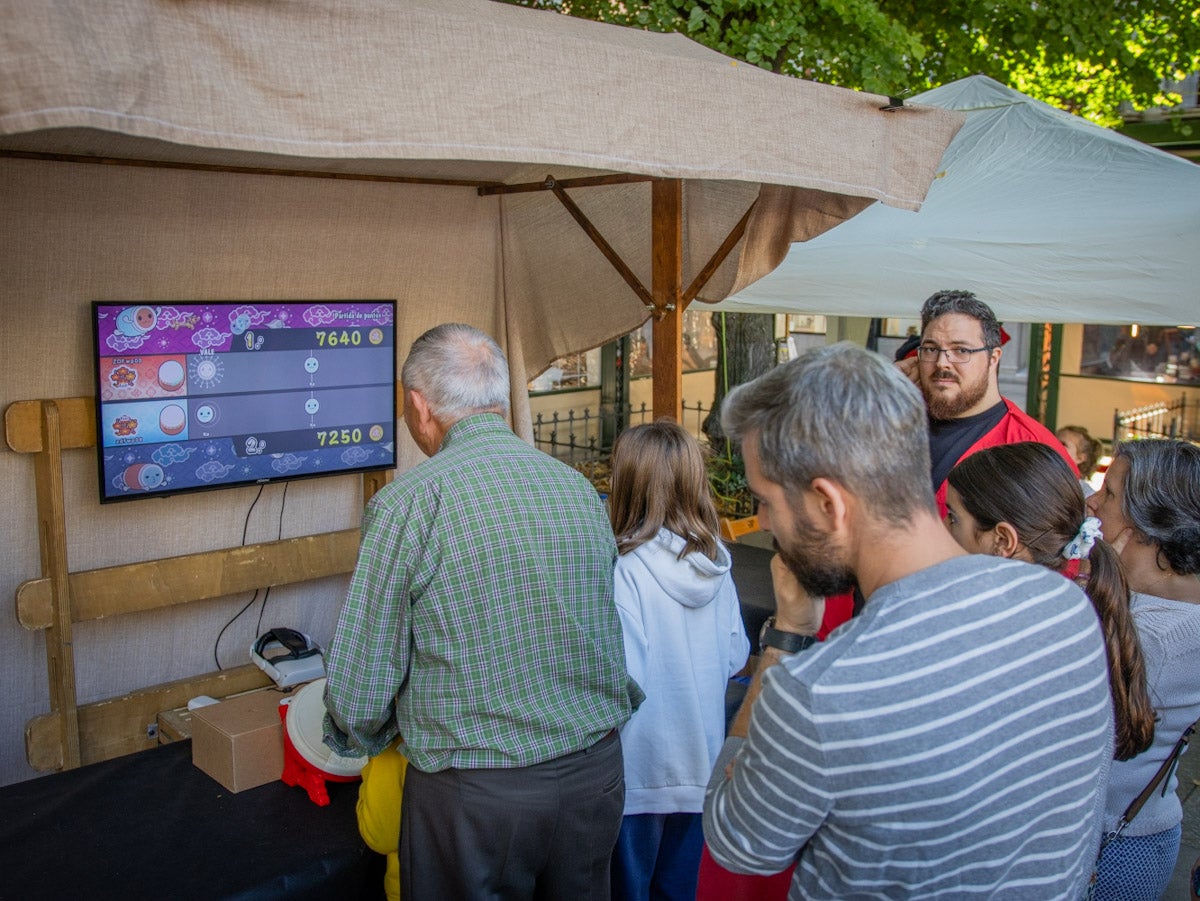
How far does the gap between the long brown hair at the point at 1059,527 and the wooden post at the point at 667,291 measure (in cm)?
162

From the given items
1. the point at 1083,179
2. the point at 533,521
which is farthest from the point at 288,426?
the point at 1083,179

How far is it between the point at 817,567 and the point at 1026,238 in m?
3.94

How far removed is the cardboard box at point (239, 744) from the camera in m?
2.98

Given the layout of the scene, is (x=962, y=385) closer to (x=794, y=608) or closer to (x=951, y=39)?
(x=794, y=608)

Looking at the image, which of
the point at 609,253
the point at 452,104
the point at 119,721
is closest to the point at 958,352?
the point at 609,253

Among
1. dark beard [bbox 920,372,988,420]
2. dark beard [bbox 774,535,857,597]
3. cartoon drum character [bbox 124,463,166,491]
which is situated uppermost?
dark beard [bbox 920,372,988,420]

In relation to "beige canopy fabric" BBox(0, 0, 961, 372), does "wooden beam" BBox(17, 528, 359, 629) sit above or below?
below

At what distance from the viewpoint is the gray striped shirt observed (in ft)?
4.23

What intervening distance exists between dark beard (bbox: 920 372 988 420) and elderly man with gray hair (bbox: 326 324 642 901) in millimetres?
1398

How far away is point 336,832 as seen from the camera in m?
2.79

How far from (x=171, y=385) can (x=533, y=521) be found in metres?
2.16

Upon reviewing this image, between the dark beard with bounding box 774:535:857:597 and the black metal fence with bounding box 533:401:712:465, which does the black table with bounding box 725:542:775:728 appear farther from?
the dark beard with bounding box 774:535:857:597


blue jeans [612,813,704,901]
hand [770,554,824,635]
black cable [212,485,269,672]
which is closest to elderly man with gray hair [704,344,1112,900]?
hand [770,554,824,635]

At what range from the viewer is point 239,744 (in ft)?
9.73
